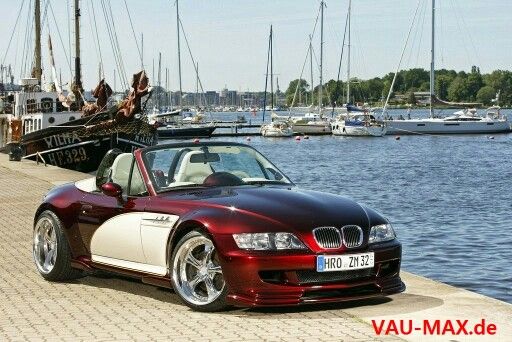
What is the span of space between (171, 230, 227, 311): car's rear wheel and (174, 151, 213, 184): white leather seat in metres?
0.96

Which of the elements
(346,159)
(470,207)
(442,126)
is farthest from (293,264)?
(442,126)

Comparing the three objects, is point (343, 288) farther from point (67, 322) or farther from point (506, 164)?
point (506, 164)

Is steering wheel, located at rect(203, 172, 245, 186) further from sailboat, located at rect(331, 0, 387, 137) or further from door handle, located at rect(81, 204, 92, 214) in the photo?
sailboat, located at rect(331, 0, 387, 137)

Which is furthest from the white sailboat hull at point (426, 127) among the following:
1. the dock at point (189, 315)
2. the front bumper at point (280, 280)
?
the front bumper at point (280, 280)

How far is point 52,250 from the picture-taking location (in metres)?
10.3

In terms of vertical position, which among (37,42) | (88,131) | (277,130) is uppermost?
(37,42)

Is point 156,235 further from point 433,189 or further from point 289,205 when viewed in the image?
point 433,189

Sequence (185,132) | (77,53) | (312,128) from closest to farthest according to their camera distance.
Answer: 1. (77,53)
2. (185,132)
3. (312,128)

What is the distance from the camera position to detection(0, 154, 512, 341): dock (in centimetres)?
755

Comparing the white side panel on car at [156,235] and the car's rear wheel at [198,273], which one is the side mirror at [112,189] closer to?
the white side panel on car at [156,235]

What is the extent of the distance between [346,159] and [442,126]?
44.4m

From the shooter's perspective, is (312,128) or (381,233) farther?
(312,128)

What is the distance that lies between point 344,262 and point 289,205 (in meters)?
0.66

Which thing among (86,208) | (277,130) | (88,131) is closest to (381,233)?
(86,208)
